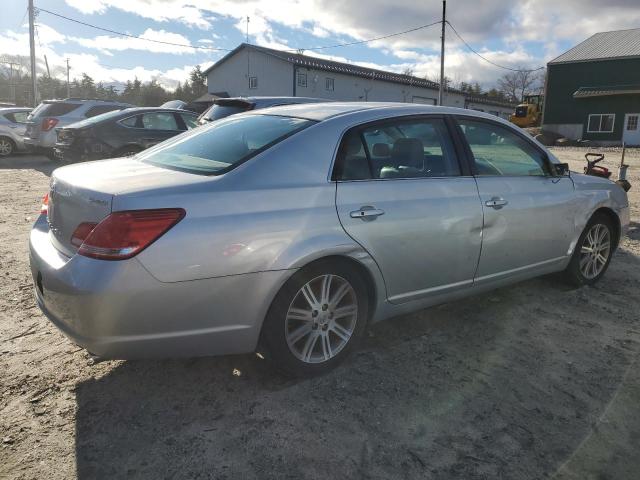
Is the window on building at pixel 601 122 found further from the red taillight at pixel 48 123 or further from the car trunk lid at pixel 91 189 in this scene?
the car trunk lid at pixel 91 189

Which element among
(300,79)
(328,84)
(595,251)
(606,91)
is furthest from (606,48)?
(595,251)

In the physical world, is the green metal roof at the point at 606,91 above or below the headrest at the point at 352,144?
above

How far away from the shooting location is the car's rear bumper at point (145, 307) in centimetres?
232

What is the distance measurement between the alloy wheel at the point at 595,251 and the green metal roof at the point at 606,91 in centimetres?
3387

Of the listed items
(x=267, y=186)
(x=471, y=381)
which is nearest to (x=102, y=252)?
(x=267, y=186)

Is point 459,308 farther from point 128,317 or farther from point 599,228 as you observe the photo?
point 128,317

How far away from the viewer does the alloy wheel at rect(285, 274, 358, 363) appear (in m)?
2.85

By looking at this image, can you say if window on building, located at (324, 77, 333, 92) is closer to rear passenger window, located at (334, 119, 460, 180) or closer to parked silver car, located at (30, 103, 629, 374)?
parked silver car, located at (30, 103, 629, 374)

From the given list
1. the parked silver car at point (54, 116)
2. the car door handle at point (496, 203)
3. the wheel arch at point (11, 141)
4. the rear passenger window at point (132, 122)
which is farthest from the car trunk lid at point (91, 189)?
the wheel arch at point (11, 141)

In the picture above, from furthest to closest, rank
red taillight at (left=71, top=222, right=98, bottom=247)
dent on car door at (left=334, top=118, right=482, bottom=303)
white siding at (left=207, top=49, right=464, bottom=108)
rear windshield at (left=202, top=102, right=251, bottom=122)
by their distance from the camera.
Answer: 1. white siding at (left=207, top=49, right=464, bottom=108)
2. rear windshield at (left=202, top=102, right=251, bottom=122)
3. dent on car door at (left=334, top=118, right=482, bottom=303)
4. red taillight at (left=71, top=222, right=98, bottom=247)

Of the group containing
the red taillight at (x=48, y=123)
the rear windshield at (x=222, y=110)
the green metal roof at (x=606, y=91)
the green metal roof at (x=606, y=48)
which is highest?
the green metal roof at (x=606, y=48)

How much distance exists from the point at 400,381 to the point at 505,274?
1.34 meters

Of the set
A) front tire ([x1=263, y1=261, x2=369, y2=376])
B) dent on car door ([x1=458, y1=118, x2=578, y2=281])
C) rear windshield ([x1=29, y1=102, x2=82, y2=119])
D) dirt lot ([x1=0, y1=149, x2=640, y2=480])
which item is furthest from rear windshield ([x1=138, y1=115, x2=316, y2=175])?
rear windshield ([x1=29, y1=102, x2=82, y2=119])

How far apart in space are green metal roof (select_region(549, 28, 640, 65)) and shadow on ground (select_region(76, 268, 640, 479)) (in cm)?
3765
